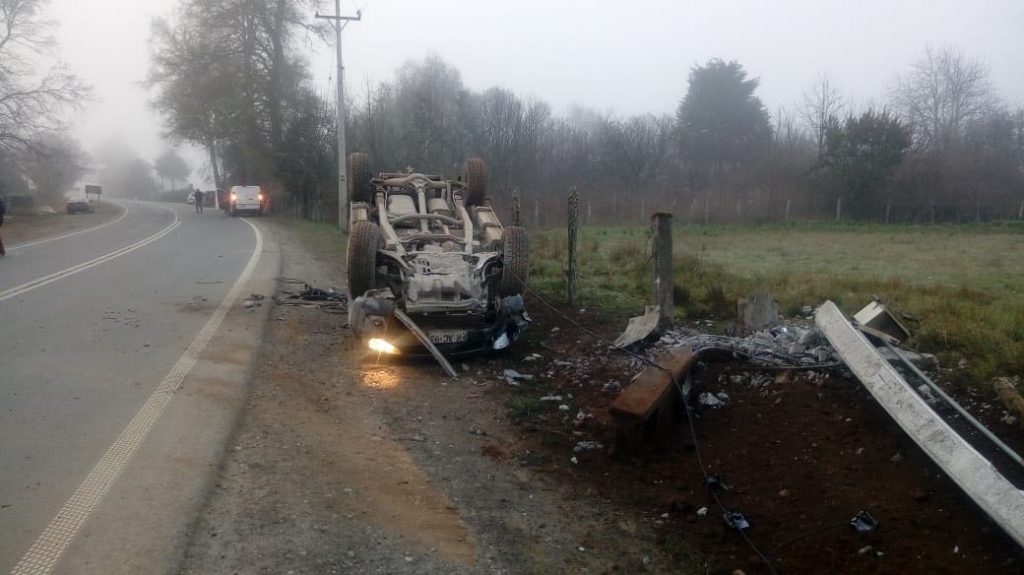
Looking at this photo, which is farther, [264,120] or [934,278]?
[264,120]

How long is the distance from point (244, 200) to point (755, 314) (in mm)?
38198

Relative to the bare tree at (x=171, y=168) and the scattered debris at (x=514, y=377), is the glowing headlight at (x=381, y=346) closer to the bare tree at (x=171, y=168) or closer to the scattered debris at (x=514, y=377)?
the scattered debris at (x=514, y=377)

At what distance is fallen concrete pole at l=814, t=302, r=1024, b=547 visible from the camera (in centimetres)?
379

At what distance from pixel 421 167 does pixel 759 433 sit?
27.0 metres

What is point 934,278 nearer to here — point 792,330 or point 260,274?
point 792,330

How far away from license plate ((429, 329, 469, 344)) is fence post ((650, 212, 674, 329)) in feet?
7.35

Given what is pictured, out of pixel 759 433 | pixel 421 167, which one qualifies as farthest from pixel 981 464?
pixel 421 167

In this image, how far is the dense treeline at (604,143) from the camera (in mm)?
Answer: 34500

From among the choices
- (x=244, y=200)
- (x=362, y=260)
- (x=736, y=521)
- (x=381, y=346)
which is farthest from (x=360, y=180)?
(x=244, y=200)

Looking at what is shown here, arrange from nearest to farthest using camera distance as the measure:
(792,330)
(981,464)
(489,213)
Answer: (981,464)
(792,330)
(489,213)

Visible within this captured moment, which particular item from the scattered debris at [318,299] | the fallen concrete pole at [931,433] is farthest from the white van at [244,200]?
the fallen concrete pole at [931,433]

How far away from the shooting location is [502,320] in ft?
28.4

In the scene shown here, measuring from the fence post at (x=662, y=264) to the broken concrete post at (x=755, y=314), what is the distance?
79cm

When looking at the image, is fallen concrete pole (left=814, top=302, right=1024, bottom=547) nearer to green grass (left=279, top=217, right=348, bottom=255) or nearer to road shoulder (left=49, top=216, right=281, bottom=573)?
road shoulder (left=49, top=216, right=281, bottom=573)
